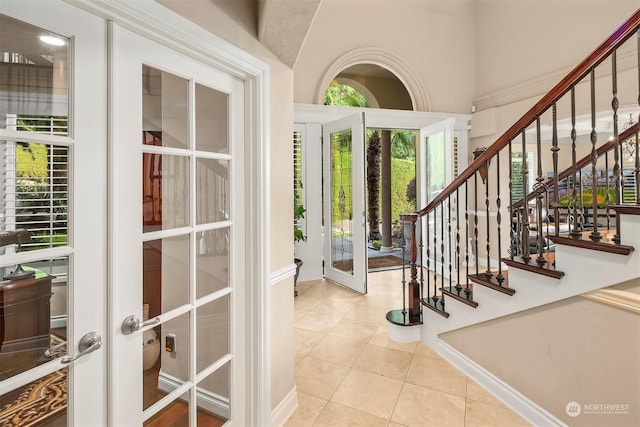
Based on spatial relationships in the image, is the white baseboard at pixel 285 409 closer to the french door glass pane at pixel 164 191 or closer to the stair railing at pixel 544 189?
the french door glass pane at pixel 164 191

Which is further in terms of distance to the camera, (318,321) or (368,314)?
(368,314)

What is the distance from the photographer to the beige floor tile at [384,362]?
95.1 inches

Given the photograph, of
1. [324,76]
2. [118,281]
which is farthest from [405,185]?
[118,281]

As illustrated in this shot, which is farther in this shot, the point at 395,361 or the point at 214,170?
the point at 395,361

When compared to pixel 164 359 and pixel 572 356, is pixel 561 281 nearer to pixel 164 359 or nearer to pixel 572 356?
pixel 572 356

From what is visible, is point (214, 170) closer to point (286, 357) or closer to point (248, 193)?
point (248, 193)

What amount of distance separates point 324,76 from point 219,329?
13.7 ft

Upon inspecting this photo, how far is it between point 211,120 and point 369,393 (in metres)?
1.93

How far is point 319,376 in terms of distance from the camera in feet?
7.80

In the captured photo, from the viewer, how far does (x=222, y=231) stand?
1.62 m

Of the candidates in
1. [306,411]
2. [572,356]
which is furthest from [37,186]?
[572,356]

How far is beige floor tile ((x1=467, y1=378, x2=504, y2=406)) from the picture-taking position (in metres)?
2.07

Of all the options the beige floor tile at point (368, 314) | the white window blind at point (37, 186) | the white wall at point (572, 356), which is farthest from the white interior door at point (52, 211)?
the beige floor tile at point (368, 314)

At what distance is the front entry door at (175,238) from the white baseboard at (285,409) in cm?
22
